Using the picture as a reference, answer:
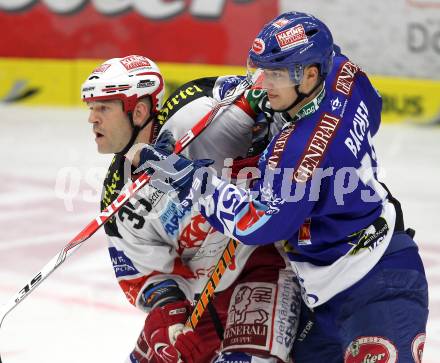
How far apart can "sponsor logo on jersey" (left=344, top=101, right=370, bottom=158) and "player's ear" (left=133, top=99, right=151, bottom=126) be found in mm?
636

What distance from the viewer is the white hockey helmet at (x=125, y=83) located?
3123mm

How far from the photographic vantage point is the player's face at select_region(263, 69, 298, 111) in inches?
113

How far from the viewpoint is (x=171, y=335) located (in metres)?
3.20

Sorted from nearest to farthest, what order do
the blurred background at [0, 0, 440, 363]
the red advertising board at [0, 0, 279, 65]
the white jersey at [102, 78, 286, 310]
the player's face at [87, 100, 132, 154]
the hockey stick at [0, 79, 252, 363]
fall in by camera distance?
the hockey stick at [0, 79, 252, 363], the player's face at [87, 100, 132, 154], the white jersey at [102, 78, 286, 310], the blurred background at [0, 0, 440, 363], the red advertising board at [0, 0, 279, 65]

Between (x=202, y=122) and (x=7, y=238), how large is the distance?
2595mm

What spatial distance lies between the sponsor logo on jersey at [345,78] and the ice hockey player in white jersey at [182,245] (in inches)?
11.8

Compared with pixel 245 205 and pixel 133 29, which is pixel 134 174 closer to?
pixel 245 205

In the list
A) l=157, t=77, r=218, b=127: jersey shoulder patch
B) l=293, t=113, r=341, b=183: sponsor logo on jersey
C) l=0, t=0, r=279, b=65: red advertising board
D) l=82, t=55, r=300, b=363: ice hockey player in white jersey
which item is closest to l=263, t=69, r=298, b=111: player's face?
l=293, t=113, r=341, b=183: sponsor logo on jersey

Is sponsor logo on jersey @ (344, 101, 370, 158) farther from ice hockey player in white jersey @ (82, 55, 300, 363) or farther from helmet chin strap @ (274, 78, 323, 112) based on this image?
ice hockey player in white jersey @ (82, 55, 300, 363)

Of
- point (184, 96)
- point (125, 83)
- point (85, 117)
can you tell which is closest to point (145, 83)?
point (125, 83)

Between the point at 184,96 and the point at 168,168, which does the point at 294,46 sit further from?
the point at 184,96

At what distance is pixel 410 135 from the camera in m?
7.27

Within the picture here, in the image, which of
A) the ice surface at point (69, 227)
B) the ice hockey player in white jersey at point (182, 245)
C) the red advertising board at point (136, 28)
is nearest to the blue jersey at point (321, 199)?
the ice hockey player in white jersey at point (182, 245)

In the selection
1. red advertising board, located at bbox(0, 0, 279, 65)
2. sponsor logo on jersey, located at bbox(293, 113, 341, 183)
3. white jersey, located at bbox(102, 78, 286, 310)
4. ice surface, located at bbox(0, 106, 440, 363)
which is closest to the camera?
sponsor logo on jersey, located at bbox(293, 113, 341, 183)
